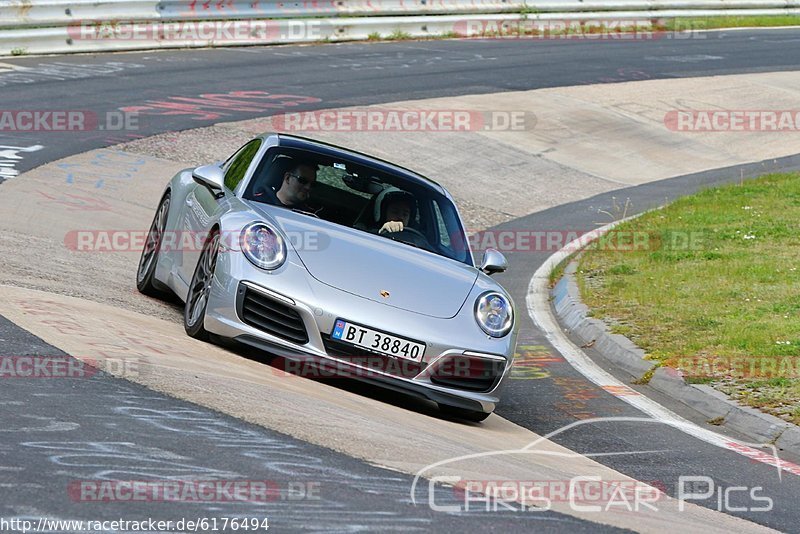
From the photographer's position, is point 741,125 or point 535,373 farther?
point 741,125

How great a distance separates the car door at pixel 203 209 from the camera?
8.38 m

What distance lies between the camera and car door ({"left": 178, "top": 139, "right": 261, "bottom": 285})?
8383mm

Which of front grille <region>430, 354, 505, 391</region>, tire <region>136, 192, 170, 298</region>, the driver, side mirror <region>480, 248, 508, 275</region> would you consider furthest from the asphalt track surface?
Answer: tire <region>136, 192, 170, 298</region>

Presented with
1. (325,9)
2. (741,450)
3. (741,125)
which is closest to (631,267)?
(741,450)

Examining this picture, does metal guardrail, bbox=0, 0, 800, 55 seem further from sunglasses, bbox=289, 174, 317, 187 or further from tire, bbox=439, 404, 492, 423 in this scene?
tire, bbox=439, 404, 492, 423

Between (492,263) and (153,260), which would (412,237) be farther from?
(153,260)

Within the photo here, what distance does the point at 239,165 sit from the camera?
356 inches

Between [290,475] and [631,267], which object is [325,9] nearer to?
[631,267]

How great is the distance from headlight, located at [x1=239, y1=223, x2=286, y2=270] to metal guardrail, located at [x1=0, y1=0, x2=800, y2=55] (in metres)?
15.5

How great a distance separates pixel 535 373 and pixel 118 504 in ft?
18.3

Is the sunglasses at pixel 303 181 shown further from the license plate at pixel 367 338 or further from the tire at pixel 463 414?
the tire at pixel 463 414

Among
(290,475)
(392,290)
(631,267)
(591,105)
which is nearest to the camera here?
(290,475)

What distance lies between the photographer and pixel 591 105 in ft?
74.2

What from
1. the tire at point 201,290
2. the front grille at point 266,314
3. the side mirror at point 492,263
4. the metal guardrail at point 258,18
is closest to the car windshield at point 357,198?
the side mirror at point 492,263
